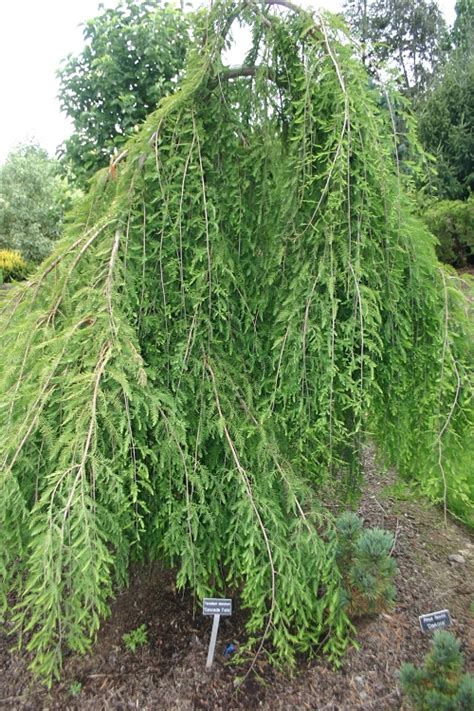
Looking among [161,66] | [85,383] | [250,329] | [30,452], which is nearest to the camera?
[85,383]

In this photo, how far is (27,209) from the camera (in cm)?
1368

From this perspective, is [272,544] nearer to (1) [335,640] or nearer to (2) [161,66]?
(1) [335,640]

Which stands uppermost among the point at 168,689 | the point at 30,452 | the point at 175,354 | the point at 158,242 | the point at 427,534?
the point at 158,242

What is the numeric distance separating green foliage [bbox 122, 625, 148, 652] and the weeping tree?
0.54m

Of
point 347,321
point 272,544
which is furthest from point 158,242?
point 272,544

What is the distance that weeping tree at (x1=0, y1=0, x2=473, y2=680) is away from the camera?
1.56 metres

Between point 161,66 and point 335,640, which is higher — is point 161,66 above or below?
above

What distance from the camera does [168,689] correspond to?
2.03 metres

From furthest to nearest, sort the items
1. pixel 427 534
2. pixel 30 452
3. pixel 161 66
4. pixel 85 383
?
1. pixel 161 66
2. pixel 427 534
3. pixel 30 452
4. pixel 85 383

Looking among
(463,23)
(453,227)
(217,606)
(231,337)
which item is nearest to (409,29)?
(463,23)

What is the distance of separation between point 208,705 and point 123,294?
5.12 feet

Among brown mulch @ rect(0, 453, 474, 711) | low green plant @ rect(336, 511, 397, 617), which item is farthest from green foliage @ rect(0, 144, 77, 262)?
low green plant @ rect(336, 511, 397, 617)

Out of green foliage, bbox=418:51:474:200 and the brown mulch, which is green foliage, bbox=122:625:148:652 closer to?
the brown mulch

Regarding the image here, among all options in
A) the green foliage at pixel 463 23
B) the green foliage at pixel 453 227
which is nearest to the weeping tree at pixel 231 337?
the green foliage at pixel 453 227
